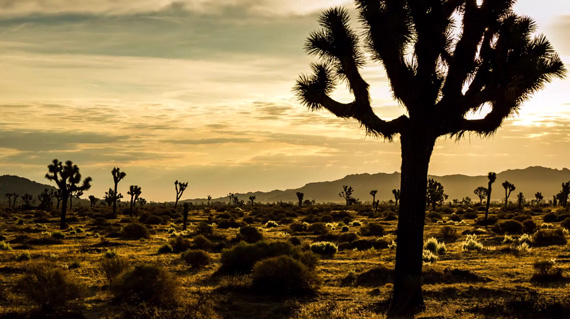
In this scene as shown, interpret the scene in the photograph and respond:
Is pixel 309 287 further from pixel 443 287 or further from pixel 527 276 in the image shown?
pixel 527 276

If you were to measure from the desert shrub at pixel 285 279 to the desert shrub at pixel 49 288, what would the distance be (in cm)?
454

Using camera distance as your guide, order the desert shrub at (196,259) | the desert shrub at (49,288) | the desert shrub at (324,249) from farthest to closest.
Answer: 1. the desert shrub at (324,249)
2. the desert shrub at (196,259)
3. the desert shrub at (49,288)

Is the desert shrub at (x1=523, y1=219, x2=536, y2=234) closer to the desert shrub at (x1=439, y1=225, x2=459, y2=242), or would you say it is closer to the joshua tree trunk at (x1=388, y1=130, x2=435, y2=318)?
the desert shrub at (x1=439, y1=225, x2=459, y2=242)

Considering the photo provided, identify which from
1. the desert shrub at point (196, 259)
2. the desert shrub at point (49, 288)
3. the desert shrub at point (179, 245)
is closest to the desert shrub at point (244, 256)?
the desert shrub at point (196, 259)

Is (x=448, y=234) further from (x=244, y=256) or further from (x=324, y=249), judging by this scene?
(x=244, y=256)

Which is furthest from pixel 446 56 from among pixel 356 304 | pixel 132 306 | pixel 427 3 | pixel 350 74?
pixel 132 306

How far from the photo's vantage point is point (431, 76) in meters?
11.8

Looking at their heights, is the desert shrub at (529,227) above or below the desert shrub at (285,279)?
above

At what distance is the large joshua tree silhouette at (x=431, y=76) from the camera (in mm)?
11641

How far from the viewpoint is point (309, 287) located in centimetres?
1390

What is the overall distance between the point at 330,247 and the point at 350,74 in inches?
457

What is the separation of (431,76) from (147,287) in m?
8.01

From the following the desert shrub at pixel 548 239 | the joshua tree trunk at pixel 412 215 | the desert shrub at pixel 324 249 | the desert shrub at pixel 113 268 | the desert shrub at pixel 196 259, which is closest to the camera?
the joshua tree trunk at pixel 412 215

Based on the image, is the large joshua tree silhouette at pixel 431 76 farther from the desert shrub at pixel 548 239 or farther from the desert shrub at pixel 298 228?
the desert shrub at pixel 298 228
